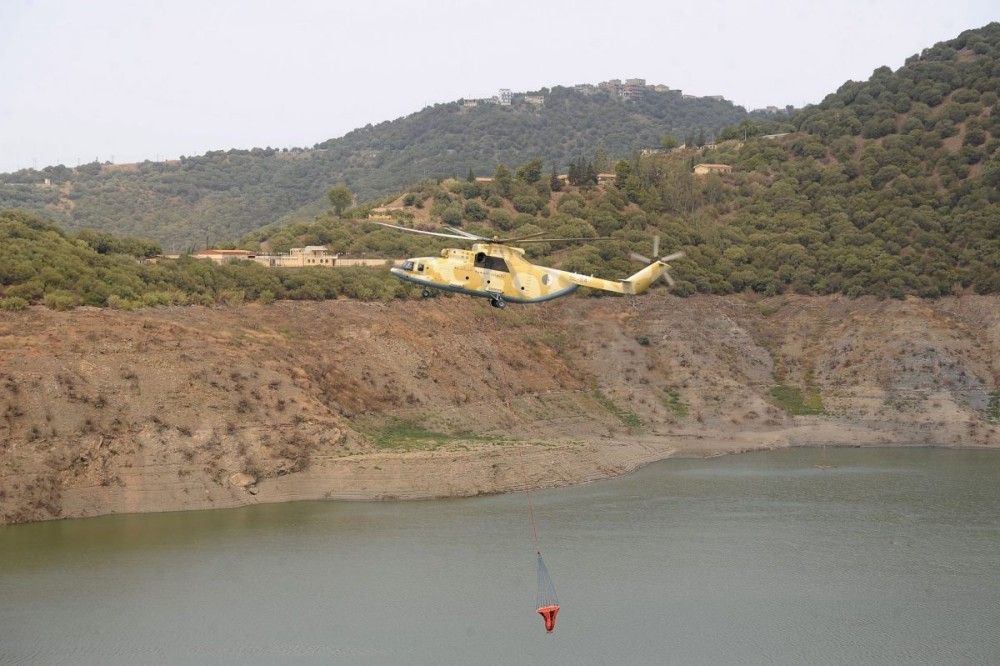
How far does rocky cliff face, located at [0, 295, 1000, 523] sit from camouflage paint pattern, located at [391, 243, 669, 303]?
23211mm

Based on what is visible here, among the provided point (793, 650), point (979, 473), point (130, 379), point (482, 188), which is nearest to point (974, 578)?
point (793, 650)

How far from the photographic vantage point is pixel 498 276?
44.6 metres

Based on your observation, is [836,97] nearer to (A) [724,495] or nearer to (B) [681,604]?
(A) [724,495]

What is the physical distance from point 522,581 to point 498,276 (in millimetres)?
13838

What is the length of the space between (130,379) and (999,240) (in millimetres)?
74655

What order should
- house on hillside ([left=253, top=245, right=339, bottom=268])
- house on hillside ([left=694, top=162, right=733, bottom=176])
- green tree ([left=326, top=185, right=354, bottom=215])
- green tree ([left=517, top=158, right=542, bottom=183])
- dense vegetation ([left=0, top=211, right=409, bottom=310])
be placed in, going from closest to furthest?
dense vegetation ([left=0, top=211, right=409, bottom=310]) < house on hillside ([left=253, top=245, right=339, bottom=268]) < green tree ([left=326, top=185, right=354, bottom=215]) < green tree ([left=517, top=158, right=542, bottom=183]) < house on hillside ([left=694, top=162, right=733, bottom=176])

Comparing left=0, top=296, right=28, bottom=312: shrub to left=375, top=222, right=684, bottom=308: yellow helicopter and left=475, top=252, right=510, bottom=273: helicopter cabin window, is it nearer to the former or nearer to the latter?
left=375, top=222, right=684, bottom=308: yellow helicopter

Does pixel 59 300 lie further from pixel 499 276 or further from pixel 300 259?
pixel 499 276

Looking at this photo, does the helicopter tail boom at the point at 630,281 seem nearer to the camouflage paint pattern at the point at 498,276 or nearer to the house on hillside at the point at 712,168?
the camouflage paint pattern at the point at 498,276

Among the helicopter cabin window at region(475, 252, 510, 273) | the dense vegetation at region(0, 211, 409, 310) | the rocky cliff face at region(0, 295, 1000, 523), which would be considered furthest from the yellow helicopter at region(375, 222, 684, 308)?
the dense vegetation at region(0, 211, 409, 310)

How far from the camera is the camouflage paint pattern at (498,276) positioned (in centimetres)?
4447

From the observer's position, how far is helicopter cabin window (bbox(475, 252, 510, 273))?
44562 millimetres

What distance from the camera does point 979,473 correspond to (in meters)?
73.9

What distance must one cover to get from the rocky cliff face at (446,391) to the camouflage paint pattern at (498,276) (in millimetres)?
23211
